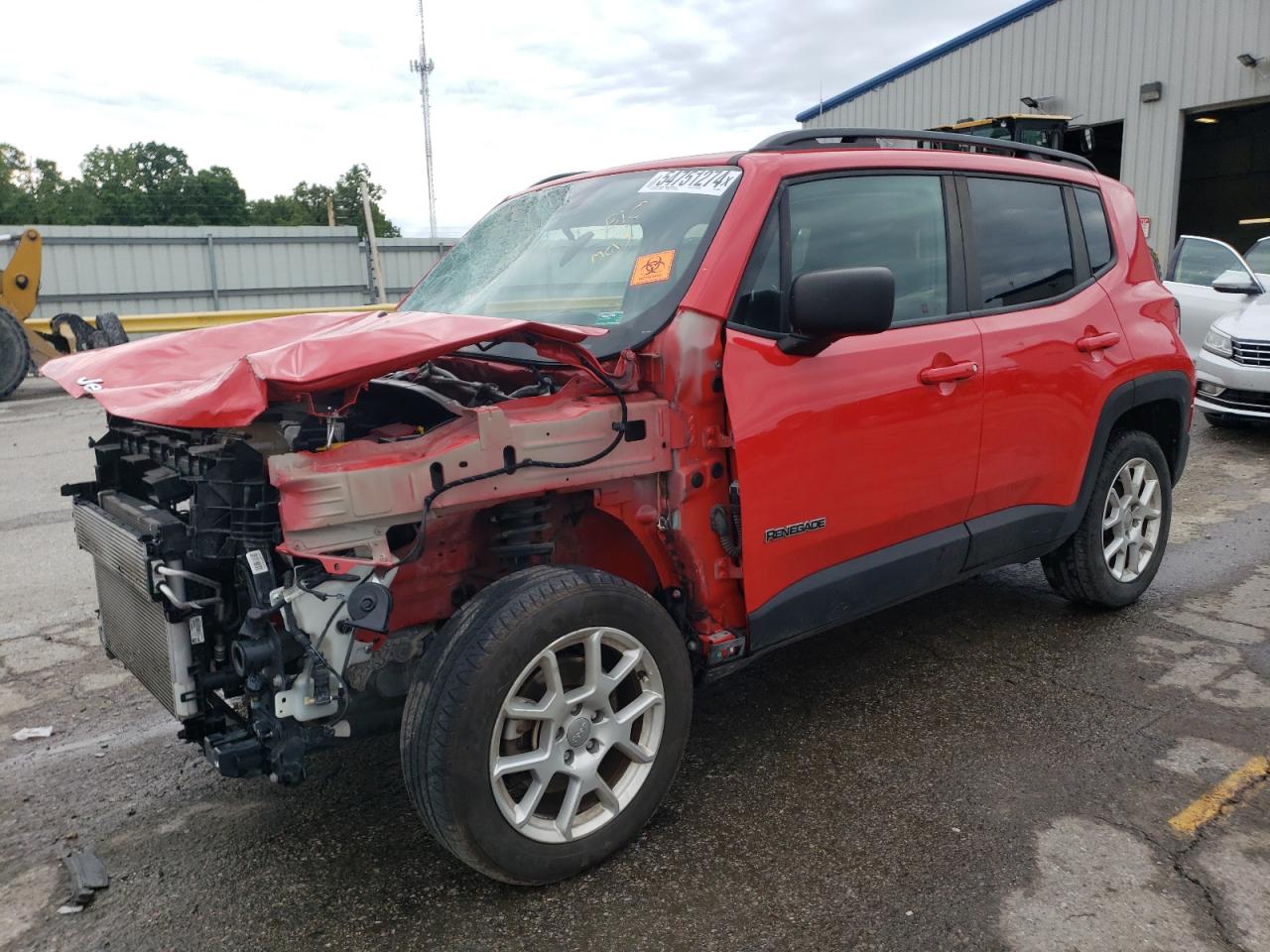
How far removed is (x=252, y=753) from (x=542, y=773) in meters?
0.75

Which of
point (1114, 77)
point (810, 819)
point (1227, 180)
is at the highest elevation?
point (1114, 77)

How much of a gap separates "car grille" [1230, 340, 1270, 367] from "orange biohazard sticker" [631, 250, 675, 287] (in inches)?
294

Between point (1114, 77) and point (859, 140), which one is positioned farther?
point (1114, 77)

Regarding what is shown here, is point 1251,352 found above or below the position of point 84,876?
above

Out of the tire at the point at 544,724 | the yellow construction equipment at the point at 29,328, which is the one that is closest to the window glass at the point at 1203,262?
the tire at the point at 544,724

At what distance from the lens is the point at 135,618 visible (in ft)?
9.60

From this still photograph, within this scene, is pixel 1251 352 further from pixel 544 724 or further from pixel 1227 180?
pixel 1227 180

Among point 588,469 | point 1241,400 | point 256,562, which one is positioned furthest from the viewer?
point 1241,400

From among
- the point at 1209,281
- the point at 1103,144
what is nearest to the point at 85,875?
the point at 1209,281

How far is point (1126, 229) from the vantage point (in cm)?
450

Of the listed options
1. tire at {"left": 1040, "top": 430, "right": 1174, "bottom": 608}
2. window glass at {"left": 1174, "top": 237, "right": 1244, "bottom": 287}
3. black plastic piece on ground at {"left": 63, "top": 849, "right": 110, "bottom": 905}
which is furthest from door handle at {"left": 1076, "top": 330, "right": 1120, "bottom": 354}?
window glass at {"left": 1174, "top": 237, "right": 1244, "bottom": 287}

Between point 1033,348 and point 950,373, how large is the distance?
563mm

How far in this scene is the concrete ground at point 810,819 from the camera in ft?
8.35

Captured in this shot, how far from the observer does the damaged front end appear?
244cm
